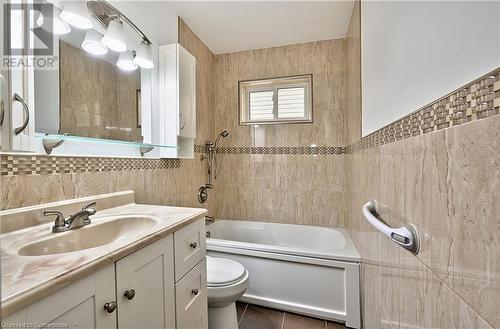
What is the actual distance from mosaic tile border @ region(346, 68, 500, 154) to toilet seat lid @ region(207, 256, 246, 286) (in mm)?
1270

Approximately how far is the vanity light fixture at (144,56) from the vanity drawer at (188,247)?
47.3 inches

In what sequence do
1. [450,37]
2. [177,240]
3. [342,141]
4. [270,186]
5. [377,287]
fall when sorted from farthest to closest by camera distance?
[270,186]
[342,141]
[377,287]
[177,240]
[450,37]

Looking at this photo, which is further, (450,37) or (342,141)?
(342,141)

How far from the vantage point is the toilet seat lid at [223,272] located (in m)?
1.47

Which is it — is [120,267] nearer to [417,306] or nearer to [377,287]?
[417,306]

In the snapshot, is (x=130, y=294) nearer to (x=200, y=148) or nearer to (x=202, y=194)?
(x=202, y=194)

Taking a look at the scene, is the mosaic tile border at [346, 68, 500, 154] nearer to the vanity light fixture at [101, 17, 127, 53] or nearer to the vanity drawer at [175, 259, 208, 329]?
the vanity drawer at [175, 259, 208, 329]

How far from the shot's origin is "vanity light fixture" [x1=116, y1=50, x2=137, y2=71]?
1.50 metres

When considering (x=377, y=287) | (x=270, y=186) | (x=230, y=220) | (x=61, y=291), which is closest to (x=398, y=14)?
(x=377, y=287)

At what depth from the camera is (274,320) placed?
5.89ft

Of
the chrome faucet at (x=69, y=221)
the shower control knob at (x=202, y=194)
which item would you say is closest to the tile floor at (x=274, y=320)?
the shower control knob at (x=202, y=194)

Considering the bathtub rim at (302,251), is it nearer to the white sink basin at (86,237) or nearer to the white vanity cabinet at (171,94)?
the white vanity cabinet at (171,94)

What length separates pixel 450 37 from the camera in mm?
552

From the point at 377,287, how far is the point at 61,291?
54.8 inches
